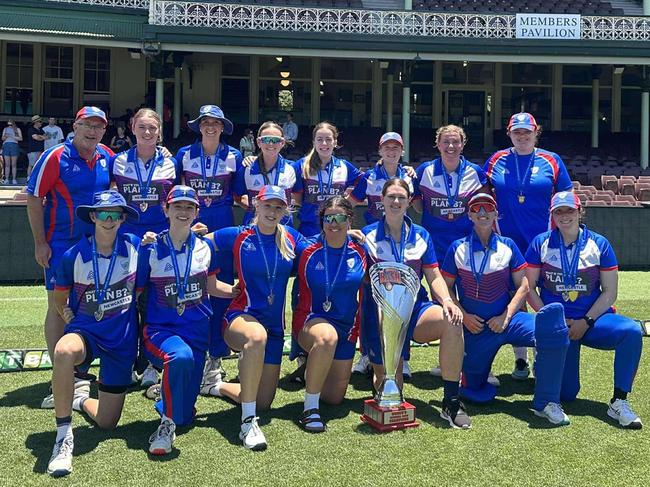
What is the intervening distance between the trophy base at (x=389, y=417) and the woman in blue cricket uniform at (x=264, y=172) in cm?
189

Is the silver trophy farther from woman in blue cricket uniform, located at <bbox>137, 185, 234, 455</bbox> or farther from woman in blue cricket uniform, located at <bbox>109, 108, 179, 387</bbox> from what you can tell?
woman in blue cricket uniform, located at <bbox>109, 108, 179, 387</bbox>

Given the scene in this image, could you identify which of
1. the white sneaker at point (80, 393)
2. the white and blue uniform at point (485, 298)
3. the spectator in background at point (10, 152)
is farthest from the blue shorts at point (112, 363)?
the spectator in background at point (10, 152)

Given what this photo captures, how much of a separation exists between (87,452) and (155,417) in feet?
2.31

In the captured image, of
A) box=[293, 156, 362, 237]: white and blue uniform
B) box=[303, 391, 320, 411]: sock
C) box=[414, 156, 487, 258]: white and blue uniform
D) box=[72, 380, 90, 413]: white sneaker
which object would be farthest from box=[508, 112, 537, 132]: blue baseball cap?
box=[72, 380, 90, 413]: white sneaker

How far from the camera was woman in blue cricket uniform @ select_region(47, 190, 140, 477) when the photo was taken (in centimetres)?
437

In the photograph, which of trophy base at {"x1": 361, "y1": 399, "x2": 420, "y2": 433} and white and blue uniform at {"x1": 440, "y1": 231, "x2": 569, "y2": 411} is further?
white and blue uniform at {"x1": 440, "y1": 231, "x2": 569, "y2": 411}

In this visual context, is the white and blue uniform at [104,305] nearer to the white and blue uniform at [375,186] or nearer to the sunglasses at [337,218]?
the sunglasses at [337,218]

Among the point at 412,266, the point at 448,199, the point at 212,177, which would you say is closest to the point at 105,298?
the point at 212,177

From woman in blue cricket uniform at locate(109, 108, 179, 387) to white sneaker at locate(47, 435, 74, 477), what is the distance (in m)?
1.40

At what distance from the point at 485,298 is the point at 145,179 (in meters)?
2.90

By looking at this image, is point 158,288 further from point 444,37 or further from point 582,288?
point 444,37

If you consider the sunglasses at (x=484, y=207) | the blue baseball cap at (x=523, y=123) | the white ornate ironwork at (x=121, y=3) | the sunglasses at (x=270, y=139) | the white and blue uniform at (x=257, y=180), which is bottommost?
the sunglasses at (x=484, y=207)

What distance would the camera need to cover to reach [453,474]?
12.7ft

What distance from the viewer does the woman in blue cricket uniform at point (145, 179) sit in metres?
5.43
